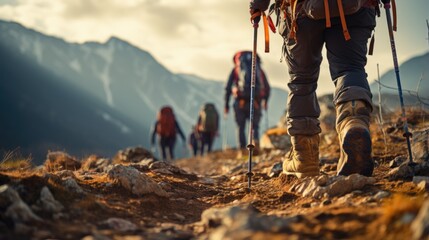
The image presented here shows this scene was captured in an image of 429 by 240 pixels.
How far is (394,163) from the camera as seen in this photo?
514 centimetres

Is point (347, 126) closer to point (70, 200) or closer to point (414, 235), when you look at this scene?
point (414, 235)

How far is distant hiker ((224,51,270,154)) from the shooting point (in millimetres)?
13820

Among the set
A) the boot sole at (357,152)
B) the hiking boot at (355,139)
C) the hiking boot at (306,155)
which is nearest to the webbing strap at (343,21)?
the hiking boot at (355,139)

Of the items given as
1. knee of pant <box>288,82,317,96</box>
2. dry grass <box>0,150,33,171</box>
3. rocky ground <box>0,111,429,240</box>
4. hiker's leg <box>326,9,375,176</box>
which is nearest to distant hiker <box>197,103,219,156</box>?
dry grass <box>0,150,33,171</box>

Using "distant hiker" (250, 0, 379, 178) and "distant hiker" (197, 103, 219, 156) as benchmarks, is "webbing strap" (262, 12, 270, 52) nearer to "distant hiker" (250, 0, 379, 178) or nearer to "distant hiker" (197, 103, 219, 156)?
"distant hiker" (250, 0, 379, 178)

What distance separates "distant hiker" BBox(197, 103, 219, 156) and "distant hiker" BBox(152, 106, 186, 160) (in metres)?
2.09

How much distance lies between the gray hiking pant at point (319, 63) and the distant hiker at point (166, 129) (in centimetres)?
1366

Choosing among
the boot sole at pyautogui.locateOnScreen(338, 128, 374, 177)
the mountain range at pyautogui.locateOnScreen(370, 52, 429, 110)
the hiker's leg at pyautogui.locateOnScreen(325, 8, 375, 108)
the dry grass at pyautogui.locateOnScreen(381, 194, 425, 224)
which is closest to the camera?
the dry grass at pyautogui.locateOnScreen(381, 194, 425, 224)

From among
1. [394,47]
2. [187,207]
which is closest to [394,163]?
[394,47]

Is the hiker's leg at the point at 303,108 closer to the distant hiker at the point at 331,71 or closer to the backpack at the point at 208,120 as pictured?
the distant hiker at the point at 331,71

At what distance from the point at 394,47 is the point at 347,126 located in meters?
1.13

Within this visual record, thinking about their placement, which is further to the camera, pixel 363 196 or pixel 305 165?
pixel 305 165

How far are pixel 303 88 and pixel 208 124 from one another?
52.1 ft

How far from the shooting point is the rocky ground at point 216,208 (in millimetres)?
2229
